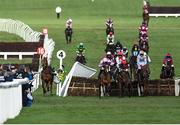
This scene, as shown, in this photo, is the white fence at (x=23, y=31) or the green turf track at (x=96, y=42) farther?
the white fence at (x=23, y=31)

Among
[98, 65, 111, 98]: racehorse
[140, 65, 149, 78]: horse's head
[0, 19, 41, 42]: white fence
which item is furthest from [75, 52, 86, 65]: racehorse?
[98, 65, 111, 98]: racehorse

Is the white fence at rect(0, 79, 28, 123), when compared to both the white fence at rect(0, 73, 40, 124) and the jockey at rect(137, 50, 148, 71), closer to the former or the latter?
the white fence at rect(0, 73, 40, 124)

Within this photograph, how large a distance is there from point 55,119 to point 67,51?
3020 cm

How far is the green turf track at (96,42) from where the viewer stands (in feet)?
69.0

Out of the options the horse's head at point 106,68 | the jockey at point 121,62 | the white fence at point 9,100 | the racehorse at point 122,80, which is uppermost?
the jockey at point 121,62

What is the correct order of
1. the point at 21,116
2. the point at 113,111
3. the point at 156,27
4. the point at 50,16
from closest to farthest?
the point at 21,116, the point at 113,111, the point at 156,27, the point at 50,16

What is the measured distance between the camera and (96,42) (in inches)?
2151

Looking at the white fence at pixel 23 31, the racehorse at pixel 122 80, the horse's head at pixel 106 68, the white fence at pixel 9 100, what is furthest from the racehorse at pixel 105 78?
the white fence at pixel 23 31

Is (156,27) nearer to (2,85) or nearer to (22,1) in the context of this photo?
(22,1)

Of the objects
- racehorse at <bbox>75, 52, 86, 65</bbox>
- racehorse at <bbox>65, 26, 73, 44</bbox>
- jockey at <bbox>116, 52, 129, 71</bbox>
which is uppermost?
racehorse at <bbox>65, 26, 73, 44</bbox>

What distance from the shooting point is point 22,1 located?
302 ft

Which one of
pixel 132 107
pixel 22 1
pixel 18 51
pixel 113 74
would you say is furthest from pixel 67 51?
pixel 22 1

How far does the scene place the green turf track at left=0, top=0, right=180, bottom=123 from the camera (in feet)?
69.0

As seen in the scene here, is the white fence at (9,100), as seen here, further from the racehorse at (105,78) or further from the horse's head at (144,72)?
the horse's head at (144,72)
